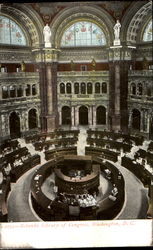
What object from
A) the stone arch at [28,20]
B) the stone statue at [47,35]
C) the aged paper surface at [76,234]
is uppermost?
the stone arch at [28,20]

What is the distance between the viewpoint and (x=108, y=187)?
1891 centimetres

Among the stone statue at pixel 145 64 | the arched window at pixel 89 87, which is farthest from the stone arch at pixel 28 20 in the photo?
the stone statue at pixel 145 64

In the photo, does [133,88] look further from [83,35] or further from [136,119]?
[83,35]

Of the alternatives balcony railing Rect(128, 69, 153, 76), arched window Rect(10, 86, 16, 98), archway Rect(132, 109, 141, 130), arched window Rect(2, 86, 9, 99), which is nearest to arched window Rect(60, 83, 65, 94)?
arched window Rect(10, 86, 16, 98)

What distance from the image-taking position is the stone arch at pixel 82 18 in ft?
94.2

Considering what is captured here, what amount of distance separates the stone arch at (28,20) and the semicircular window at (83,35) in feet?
12.4

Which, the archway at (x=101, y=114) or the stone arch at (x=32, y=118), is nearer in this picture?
the stone arch at (x=32, y=118)

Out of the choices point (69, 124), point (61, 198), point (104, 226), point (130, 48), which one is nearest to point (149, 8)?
point (130, 48)

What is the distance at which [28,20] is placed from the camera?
28.7m

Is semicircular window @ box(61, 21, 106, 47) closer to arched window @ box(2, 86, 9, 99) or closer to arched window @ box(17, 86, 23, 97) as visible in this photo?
arched window @ box(17, 86, 23, 97)

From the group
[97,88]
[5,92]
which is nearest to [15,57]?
[5,92]

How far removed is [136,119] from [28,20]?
1802cm

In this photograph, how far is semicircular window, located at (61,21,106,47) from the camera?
1227 inches

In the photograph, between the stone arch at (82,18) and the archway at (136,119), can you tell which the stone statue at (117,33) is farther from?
the archway at (136,119)
